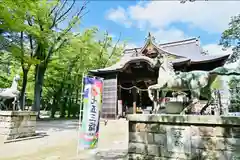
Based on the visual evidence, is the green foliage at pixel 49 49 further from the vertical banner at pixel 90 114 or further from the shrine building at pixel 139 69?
the vertical banner at pixel 90 114

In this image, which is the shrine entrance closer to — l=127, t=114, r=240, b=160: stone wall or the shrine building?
the shrine building

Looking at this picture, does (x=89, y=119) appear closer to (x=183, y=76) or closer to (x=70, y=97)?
(x=183, y=76)

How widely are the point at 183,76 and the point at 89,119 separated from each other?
2.64 m

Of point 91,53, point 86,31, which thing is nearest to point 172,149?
point 86,31

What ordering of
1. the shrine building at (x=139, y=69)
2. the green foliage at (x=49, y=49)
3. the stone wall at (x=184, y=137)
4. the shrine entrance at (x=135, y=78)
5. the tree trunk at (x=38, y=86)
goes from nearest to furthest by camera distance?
the stone wall at (x=184, y=137) → the green foliage at (x=49, y=49) → the shrine building at (x=139, y=69) → the shrine entrance at (x=135, y=78) → the tree trunk at (x=38, y=86)

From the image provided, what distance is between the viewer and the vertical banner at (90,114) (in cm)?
497

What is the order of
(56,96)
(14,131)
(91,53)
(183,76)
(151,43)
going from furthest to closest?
(56,96) → (91,53) → (151,43) → (14,131) → (183,76)

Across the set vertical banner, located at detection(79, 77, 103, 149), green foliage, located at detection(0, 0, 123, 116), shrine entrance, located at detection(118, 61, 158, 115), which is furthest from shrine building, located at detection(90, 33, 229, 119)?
vertical banner, located at detection(79, 77, 103, 149)

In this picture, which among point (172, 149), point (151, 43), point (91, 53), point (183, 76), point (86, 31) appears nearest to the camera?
point (172, 149)

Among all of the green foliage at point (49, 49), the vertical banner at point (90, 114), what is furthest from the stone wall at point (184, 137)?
the green foliage at point (49, 49)

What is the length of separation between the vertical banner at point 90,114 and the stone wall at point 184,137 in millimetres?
1126

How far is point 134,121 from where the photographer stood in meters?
4.50

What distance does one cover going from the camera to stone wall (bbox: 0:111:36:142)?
695 cm

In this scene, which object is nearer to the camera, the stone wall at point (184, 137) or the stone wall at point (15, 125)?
the stone wall at point (184, 137)
